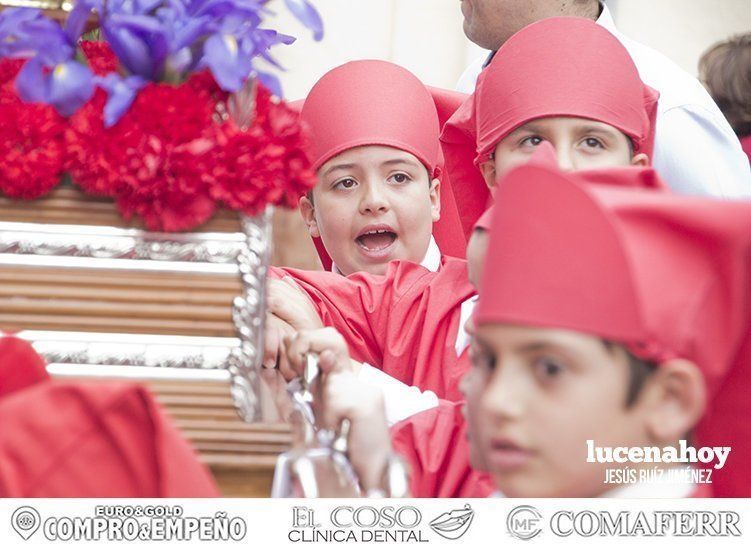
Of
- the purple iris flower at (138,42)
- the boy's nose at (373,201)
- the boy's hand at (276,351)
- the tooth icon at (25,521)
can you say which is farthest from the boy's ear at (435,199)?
the tooth icon at (25,521)

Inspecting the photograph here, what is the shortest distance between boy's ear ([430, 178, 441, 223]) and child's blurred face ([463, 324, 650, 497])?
A: 3.56 ft

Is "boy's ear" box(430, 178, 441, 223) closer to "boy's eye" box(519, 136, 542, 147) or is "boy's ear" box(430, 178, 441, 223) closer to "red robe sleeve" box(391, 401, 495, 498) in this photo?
"boy's eye" box(519, 136, 542, 147)

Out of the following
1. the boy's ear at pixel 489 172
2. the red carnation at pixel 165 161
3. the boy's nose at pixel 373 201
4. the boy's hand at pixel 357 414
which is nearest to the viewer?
the boy's hand at pixel 357 414

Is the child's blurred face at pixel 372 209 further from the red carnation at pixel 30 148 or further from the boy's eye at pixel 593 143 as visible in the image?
the red carnation at pixel 30 148

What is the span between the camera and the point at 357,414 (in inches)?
38.6

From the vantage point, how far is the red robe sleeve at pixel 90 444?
2.42 ft

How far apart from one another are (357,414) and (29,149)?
16.1 inches

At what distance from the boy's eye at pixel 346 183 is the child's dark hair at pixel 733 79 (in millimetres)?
1073

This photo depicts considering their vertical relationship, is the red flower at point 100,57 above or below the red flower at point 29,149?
above

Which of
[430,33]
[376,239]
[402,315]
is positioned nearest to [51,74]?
[402,315]

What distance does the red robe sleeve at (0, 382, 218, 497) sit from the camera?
2.42ft

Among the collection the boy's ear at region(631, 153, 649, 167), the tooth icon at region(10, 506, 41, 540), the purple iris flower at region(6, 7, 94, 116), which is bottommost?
the tooth icon at region(10, 506, 41, 540)

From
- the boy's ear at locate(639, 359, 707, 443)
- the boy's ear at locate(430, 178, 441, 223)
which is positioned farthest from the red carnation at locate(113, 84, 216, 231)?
the boy's ear at locate(430, 178, 441, 223)

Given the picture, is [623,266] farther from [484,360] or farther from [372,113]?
[372,113]
